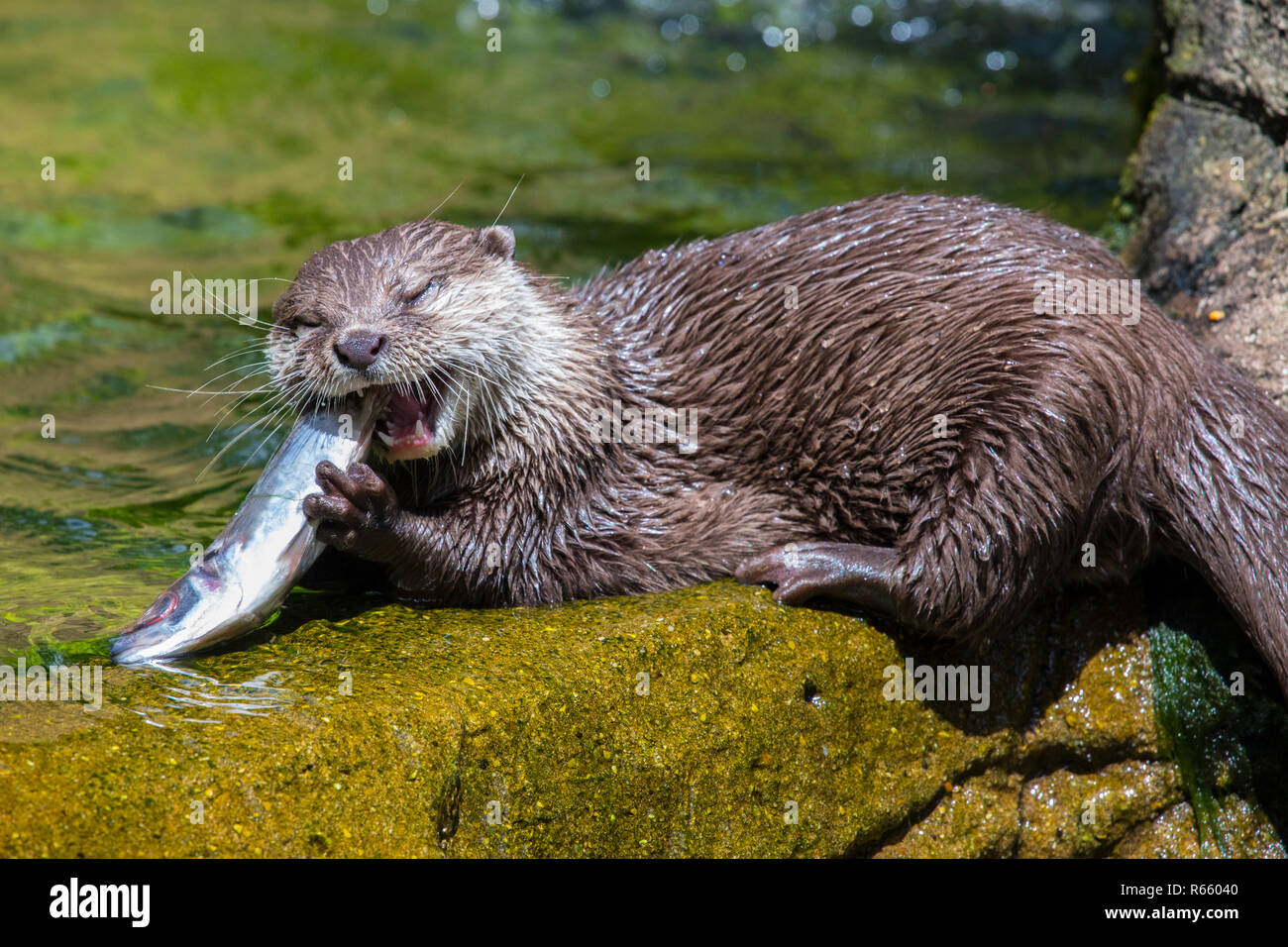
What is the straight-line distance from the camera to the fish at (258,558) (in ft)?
9.11

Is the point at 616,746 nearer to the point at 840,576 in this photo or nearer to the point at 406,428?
the point at 840,576

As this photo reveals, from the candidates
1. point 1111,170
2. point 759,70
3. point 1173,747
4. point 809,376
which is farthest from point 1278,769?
point 759,70

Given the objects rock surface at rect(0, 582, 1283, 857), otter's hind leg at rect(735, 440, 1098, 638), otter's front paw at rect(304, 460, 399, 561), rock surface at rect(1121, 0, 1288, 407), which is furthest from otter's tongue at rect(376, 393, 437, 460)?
rock surface at rect(1121, 0, 1288, 407)

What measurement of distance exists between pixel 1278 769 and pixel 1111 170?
4.25m

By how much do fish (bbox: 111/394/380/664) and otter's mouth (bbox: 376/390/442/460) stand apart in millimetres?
92

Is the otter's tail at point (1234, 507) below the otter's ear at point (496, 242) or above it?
below

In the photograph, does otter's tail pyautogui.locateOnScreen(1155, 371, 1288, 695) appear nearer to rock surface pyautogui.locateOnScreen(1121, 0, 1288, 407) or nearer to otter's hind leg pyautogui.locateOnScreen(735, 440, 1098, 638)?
otter's hind leg pyautogui.locateOnScreen(735, 440, 1098, 638)

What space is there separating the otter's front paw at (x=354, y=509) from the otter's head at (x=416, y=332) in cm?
18

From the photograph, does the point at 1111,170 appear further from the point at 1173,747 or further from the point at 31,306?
the point at 31,306

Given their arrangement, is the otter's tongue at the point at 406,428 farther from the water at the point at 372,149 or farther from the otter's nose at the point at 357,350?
the water at the point at 372,149

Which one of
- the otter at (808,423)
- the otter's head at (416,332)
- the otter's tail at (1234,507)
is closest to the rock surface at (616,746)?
the otter at (808,423)

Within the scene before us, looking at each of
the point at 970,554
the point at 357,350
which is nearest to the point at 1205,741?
the point at 970,554

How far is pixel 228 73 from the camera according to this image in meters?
8.21

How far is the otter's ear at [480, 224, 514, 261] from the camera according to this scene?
3379 millimetres
